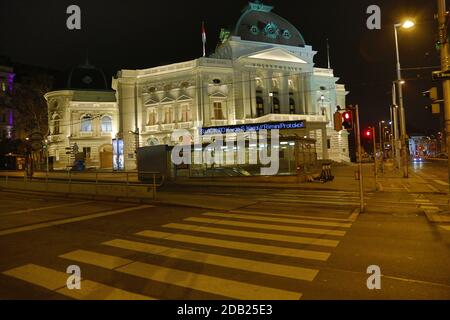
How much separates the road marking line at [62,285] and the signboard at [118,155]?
5300cm

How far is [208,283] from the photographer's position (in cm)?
588

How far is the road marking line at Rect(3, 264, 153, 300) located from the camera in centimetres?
541

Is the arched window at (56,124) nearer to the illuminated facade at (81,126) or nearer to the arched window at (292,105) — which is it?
the illuminated facade at (81,126)

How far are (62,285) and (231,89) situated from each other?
58320 millimetres

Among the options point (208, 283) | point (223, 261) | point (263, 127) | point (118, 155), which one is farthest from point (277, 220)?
point (118, 155)

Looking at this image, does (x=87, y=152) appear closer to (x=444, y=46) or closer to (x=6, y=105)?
(x=6, y=105)

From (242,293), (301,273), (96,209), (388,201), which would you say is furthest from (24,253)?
(388,201)

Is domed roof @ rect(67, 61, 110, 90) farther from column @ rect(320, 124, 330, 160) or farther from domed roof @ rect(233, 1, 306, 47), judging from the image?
column @ rect(320, 124, 330, 160)

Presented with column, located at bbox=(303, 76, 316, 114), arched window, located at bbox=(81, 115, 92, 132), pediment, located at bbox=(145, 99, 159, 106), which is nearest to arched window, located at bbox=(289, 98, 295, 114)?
column, located at bbox=(303, 76, 316, 114)

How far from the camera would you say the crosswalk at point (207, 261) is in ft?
18.4

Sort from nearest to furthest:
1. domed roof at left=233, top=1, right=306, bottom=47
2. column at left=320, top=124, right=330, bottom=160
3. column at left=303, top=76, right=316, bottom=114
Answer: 1. column at left=320, top=124, right=330, bottom=160
2. domed roof at left=233, top=1, right=306, bottom=47
3. column at left=303, top=76, right=316, bottom=114

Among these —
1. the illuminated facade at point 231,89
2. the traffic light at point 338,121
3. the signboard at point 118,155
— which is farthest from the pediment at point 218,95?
the traffic light at point 338,121
